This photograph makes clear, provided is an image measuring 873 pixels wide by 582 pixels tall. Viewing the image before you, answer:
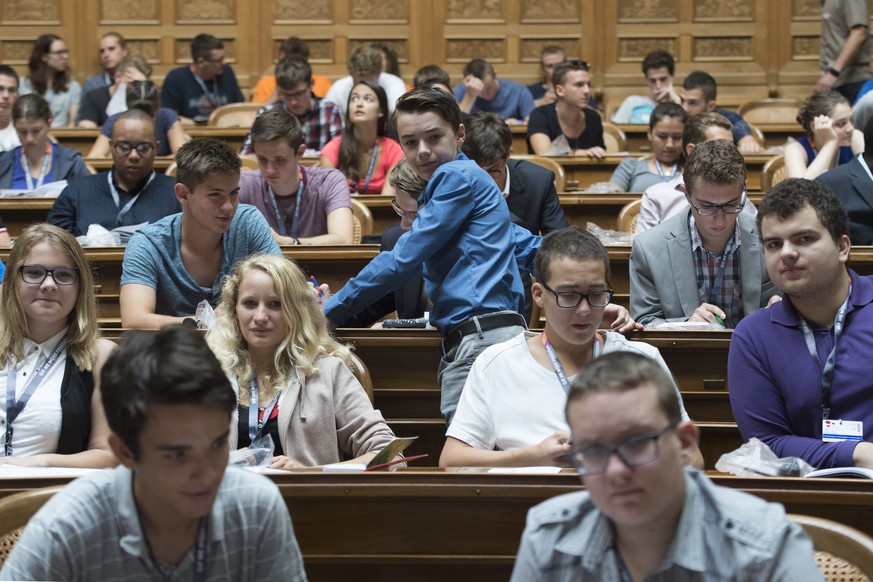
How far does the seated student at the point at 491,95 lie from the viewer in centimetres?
809

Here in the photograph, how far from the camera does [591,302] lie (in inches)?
104

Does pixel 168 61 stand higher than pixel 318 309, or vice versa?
pixel 168 61

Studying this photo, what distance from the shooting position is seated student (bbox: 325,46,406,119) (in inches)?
299

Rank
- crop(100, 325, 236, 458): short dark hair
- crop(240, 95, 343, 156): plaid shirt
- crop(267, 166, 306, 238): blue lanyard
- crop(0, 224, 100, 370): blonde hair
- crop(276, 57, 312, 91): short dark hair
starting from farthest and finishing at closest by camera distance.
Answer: crop(240, 95, 343, 156): plaid shirt → crop(276, 57, 312, 91): short dark hair → crop(267, 166, 306, 238): blue lanyard → crop(0, 224, 100, 370): blonde hair → crop(100, 325, 236, 458): short dark hair

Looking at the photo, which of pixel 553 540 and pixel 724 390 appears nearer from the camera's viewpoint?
pixel 553 540

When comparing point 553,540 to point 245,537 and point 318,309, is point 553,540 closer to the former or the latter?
point 245,537

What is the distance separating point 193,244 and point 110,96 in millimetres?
5227

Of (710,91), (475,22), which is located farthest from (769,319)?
(475,22)

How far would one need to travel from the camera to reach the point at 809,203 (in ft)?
8.99

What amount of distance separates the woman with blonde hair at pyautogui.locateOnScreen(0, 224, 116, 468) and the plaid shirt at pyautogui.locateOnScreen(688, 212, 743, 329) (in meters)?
1.85

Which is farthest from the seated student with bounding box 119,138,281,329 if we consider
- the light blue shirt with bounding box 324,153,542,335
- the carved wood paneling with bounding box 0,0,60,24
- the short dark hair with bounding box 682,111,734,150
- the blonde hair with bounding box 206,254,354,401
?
the carved wood paneling with bounding box 0,0,60,24

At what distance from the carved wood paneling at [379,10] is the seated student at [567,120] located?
276 cm

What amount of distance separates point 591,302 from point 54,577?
138cm

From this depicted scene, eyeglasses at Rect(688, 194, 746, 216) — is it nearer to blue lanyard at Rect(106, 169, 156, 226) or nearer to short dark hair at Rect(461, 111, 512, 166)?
short dark hair at Rect(461, 111, 512, 166)
